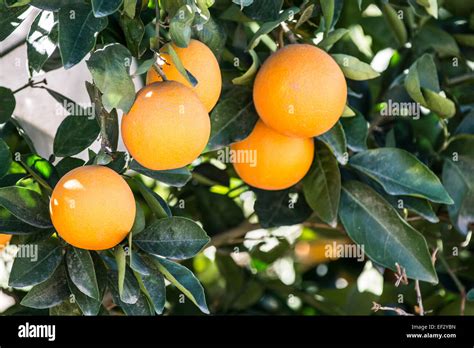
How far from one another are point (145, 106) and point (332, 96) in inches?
12.2

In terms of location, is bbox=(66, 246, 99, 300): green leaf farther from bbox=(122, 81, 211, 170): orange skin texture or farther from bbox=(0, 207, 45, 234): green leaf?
bbox=(122, 81, 211, 170): orange skin texture

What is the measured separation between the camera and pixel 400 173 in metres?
1.44

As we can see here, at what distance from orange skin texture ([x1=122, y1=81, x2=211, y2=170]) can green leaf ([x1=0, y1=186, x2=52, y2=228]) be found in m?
0.21

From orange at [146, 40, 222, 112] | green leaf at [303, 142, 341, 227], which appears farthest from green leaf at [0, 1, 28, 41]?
green leaf at [303, 142, 341, 227]

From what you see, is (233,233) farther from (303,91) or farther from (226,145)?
(303,91)

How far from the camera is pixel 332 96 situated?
1257 mm

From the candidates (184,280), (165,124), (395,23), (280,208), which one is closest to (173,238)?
(184,280)

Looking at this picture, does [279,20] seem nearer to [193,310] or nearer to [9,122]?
[9,122]

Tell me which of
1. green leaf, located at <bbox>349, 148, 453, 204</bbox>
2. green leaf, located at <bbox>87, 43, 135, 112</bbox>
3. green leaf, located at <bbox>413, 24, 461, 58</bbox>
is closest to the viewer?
green leaf, located at <bbox>87, 43, 135, 112</bbox>

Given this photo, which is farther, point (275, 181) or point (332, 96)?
point (275, 181)

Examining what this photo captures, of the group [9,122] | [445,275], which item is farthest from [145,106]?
[445,275]

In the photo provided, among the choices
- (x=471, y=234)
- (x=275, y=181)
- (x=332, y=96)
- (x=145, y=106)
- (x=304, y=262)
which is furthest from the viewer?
(x=304, y=262)

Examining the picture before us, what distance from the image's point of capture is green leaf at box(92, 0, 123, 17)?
3.56 feet

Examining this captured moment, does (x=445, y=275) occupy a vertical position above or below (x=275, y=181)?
below
